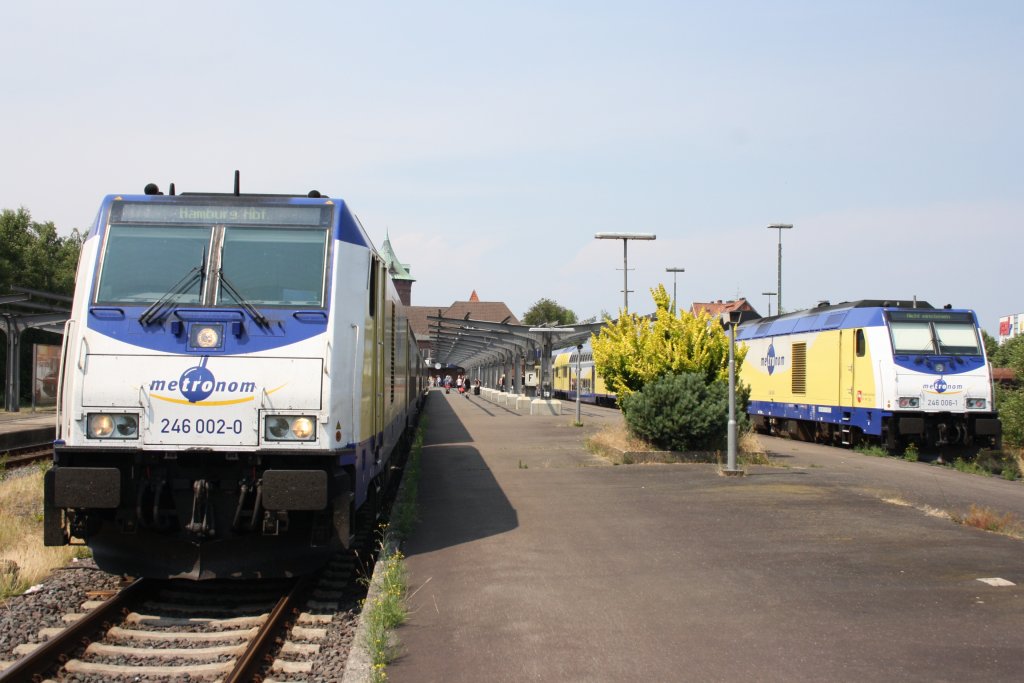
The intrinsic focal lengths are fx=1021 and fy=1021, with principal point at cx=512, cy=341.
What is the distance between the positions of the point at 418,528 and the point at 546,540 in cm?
151

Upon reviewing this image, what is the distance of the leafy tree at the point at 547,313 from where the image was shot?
12362cm

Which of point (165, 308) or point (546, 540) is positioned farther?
point (546, 540)

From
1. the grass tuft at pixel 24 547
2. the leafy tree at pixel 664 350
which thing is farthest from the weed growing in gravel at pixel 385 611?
the leafy tree at pixel 664 350

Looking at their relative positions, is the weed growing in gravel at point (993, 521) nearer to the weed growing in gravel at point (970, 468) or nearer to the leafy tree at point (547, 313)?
the weed growing in gravel at point (970, 468)

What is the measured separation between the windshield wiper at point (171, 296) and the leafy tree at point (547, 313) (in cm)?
11403

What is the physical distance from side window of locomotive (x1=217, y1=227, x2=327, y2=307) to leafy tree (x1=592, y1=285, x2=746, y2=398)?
10.1m

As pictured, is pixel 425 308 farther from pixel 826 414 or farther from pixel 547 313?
pixel 826 414

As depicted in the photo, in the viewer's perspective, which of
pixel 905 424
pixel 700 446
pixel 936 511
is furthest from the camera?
pixel 905 424

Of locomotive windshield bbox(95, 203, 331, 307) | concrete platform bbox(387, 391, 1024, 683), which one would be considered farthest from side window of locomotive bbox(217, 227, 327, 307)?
concrete platform bbox(387, 391, 1024, 683)

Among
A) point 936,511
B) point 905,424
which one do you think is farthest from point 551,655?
point 905,424

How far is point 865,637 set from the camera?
20.4 feet

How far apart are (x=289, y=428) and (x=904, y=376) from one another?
606 inches

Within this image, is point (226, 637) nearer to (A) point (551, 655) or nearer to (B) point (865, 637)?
(A) point (551, 655)

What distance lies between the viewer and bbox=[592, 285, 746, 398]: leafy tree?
17.8 m
